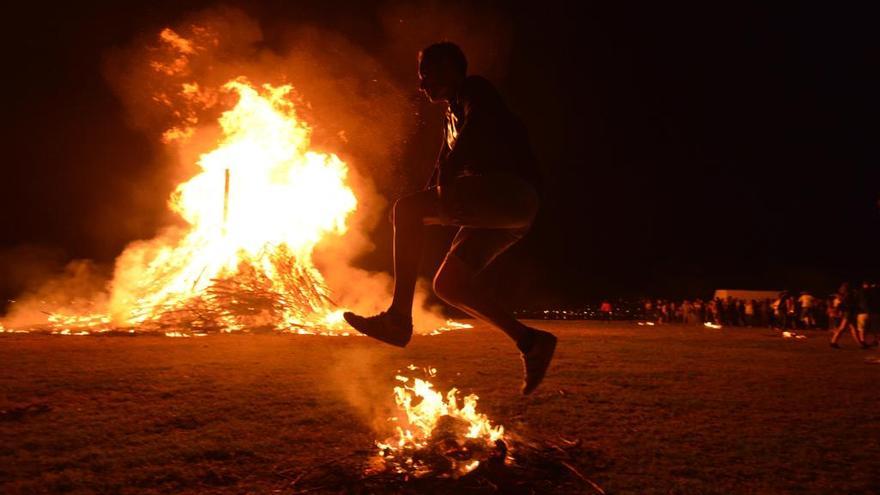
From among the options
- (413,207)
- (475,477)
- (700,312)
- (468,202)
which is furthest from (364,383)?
(700,312)

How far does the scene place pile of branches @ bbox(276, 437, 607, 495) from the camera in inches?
153

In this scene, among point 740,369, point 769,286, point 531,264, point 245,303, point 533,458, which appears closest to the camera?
point 533,458

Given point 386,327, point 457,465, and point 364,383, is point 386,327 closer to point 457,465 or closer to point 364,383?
point 457,465

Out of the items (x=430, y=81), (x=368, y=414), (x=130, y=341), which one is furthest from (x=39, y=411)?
(x=130, y=341)

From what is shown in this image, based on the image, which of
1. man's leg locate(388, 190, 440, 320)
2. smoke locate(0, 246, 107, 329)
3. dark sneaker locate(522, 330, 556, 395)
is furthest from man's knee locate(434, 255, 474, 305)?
smoke locate(0, 246, 107, 329)

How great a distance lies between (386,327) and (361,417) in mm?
3132

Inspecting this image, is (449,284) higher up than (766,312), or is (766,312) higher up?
(449,284)

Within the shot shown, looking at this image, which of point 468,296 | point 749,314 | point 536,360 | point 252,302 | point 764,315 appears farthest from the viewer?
point 764,315

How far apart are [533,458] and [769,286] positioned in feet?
156

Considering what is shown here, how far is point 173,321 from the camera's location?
A: 53.3ft

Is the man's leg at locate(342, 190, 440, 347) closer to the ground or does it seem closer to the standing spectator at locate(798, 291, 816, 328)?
the ground

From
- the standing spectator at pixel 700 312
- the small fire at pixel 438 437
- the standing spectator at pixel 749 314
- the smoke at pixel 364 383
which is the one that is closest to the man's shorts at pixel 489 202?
the small fire at pixel 438 437

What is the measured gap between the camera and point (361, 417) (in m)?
5.86

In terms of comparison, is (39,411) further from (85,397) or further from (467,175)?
(467,175)
